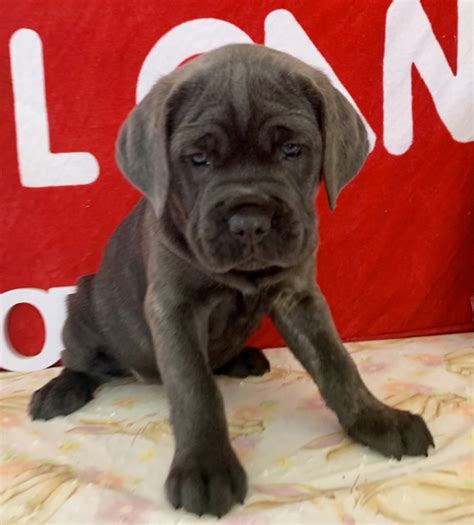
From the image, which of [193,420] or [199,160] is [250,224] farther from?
[193,420]

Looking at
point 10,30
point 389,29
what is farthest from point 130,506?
point 389,29

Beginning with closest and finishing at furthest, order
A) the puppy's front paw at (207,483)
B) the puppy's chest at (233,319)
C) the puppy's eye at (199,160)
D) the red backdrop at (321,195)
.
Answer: the puppy's front paw at (207,483)
the puppy's eye at (199,160)
the puppy's chest at (233,319)
the red backdrop at (321,195)

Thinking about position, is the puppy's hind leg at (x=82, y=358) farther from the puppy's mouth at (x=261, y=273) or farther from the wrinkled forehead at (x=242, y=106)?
the wrinkled forehead at (x=242, y=106)

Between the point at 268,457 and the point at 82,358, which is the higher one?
the point at 82,358

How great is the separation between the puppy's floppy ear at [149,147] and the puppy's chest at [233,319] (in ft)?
1.10

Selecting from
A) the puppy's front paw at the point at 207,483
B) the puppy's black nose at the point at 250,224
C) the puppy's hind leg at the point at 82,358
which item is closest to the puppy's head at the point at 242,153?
the puppy's black nose at the point at 250,224

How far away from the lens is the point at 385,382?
7.25 ft

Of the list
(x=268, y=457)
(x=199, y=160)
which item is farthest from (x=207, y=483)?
(x=199, y=160)

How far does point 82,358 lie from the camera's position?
2.23 metres

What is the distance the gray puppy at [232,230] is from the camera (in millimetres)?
1508

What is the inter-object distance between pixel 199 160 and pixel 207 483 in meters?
0.76

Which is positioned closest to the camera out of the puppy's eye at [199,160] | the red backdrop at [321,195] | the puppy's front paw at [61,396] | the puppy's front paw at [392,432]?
the puppy's eye at [199,160]

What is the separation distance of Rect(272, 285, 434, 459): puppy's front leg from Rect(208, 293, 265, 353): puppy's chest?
0.26 ft

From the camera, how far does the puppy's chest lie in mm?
1805
